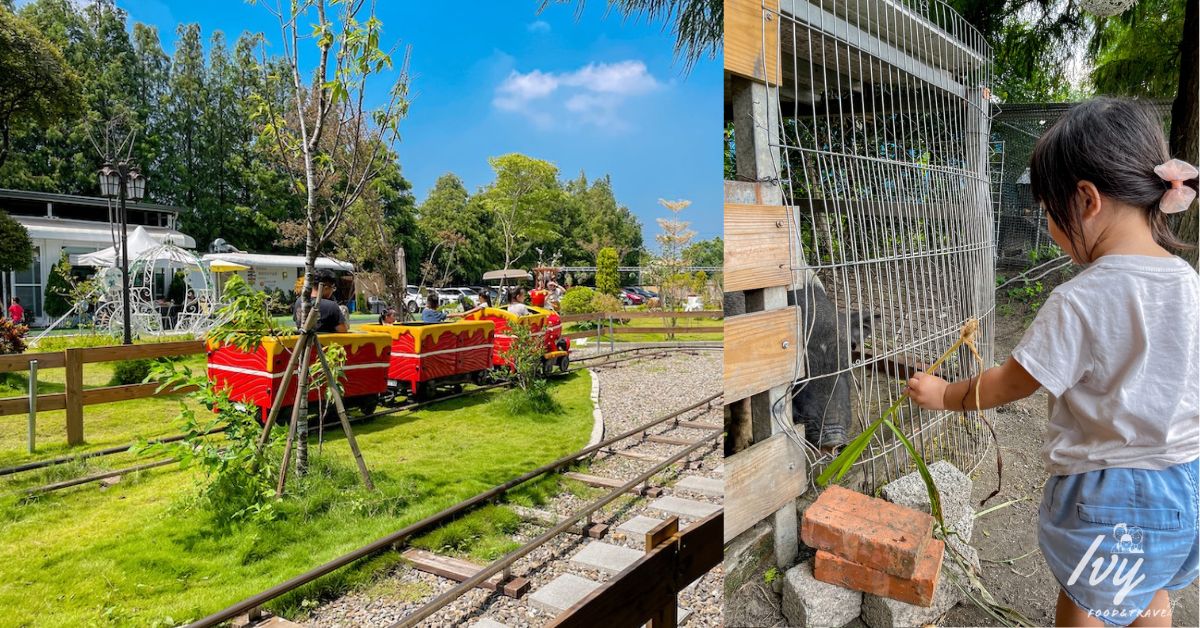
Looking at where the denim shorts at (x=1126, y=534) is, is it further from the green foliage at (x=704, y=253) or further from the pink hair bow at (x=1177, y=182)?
the green foliage at (x=704, y=253)

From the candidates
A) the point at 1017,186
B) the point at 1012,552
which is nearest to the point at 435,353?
the point at 1012,552

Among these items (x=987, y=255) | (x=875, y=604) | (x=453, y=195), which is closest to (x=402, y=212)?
(x=453, y=195)

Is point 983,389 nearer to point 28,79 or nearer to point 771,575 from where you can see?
point 771,575

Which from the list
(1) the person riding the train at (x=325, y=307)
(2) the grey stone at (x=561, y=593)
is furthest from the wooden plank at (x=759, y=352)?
(1) the person riding the train at (x=325, y=307)

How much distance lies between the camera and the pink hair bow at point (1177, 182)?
828 millimetres

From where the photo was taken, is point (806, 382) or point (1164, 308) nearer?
point (1164, 308)

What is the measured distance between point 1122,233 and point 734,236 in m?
0.51

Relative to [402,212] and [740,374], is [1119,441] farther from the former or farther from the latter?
[402,212]

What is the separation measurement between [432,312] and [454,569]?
58 cm

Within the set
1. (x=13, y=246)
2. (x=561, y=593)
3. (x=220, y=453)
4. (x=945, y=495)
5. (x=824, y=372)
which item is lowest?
(x=561, y=593)

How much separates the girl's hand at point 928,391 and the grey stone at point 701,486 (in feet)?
3.61

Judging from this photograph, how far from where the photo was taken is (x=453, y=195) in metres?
1.50

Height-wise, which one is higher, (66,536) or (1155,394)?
(1155,394)

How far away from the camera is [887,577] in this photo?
46.4 inches
